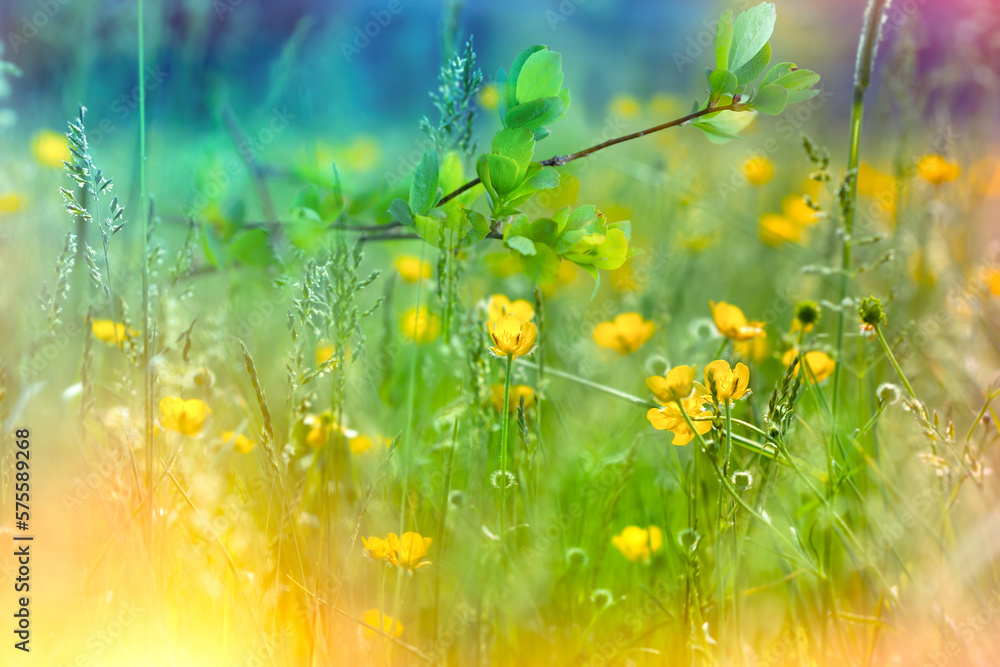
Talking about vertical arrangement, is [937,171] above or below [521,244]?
above

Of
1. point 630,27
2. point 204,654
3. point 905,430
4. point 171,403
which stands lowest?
point 204,654

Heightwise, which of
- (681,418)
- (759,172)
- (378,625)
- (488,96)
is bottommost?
(378,625)

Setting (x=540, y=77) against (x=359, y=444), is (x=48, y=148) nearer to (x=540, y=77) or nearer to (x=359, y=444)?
(x=359, y=444)

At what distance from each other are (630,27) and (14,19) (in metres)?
2.49

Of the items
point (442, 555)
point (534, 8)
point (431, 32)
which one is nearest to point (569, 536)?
point (442, 555)

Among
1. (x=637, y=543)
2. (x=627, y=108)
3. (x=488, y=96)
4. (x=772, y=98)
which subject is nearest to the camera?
(x=772, y=98)

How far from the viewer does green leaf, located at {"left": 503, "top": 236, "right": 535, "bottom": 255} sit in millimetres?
653

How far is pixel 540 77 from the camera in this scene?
2.17ft

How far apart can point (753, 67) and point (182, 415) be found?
741 mm

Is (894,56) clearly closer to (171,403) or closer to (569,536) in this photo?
(569,536)

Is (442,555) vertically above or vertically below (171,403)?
below

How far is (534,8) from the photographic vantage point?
3201 mm

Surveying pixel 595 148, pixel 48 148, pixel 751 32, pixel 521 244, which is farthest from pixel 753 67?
pixel 48 148

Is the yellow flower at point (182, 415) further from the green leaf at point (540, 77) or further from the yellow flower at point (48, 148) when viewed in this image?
the yellow flower at point (48, 148)
